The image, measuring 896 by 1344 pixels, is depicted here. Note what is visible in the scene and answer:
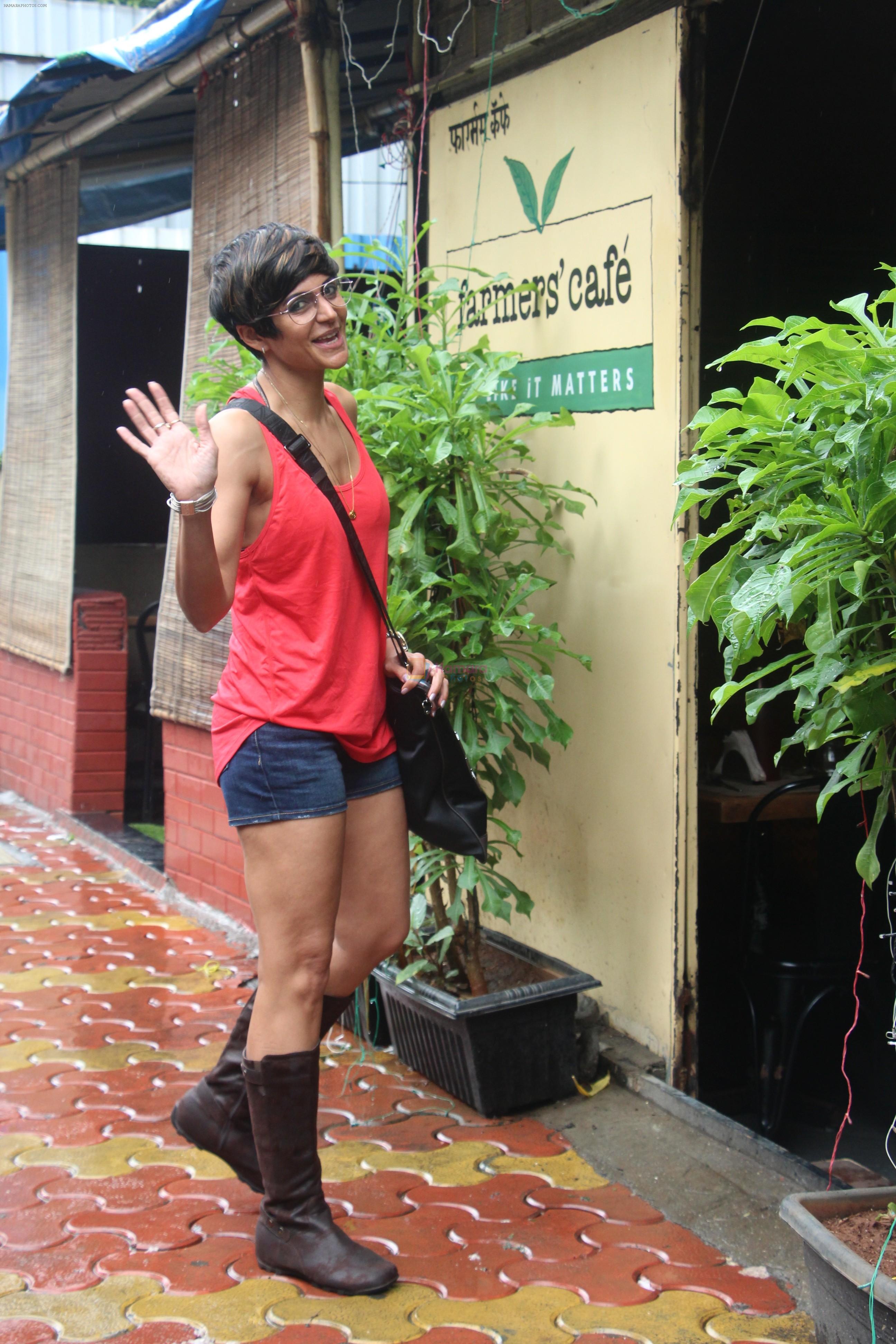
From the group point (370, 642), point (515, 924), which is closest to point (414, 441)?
point (370, 642)

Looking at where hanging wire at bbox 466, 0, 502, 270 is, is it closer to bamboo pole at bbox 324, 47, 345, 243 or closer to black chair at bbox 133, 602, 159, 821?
bamboo pole at bbox 324, 47, 345, 243

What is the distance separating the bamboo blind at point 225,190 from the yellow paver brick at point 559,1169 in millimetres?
2361

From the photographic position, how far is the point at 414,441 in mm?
3426

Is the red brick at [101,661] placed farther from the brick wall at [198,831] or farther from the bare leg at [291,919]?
the bare leg at [291,919]

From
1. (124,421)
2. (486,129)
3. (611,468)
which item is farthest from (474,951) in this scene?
(124,421)

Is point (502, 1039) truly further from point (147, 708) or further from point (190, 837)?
point (147, 708)

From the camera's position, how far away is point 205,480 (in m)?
2.38

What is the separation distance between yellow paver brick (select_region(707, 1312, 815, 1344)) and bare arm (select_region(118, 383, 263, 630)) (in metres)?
1.60

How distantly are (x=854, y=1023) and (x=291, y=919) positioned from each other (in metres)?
1.12

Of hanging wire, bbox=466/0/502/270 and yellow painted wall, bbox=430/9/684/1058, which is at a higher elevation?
hanging wire, bbox=466/0/502/270

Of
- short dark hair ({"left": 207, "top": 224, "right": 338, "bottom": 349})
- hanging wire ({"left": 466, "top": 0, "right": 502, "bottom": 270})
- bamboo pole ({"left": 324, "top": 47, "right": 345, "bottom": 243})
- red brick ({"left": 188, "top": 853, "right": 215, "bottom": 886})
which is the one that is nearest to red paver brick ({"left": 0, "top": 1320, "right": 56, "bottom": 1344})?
short dark hair ({"left": 207, "top": 224, "right": 338, "bottom": 349})

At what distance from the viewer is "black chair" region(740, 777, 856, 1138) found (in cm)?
393

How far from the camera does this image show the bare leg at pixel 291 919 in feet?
8.61

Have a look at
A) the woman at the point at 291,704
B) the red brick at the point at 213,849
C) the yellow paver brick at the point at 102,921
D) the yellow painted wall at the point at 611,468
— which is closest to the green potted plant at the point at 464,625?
the yellow painted wall at the point at 611,468
